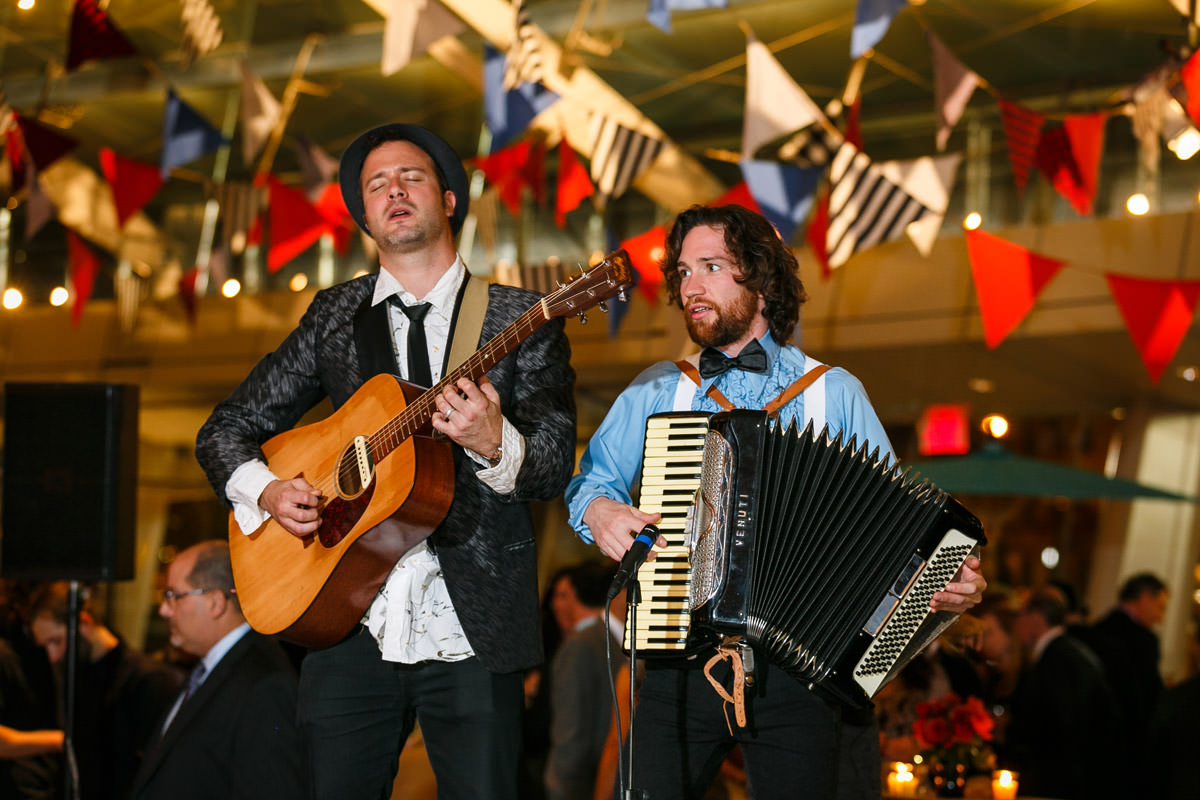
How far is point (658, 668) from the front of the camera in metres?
2.53

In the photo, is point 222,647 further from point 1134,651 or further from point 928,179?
point 1134,651

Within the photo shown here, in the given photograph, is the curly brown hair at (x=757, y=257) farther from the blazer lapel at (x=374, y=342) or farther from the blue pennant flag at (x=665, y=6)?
the blue pennant flag at (x=665, y=6)

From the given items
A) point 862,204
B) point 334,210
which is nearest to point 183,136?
point 334,210

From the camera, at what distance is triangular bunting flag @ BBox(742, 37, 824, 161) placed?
19.0ft

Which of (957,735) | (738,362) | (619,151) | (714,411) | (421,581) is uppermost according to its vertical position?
(619,151)

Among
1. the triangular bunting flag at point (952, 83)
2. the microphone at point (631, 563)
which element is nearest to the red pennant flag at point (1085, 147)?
the triangular bunting flag at point (952, 83)

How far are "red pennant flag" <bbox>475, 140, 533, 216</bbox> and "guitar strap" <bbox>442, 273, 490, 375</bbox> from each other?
556cm

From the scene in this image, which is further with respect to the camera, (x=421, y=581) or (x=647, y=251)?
(x=647, y=251)

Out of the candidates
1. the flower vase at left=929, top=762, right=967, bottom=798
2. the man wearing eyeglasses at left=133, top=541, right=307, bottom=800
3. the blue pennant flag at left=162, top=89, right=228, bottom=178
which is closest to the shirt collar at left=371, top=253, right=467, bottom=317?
the man wearing eyeglasses at left=133, top=541, right=307, bottom=800

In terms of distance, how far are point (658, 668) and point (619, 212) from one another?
8.34 meters

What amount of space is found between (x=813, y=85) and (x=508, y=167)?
3.34 m

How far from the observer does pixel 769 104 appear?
5.84m

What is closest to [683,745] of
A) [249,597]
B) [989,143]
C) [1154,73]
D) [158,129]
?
[249,597]

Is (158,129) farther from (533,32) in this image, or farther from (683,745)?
(683,745)
